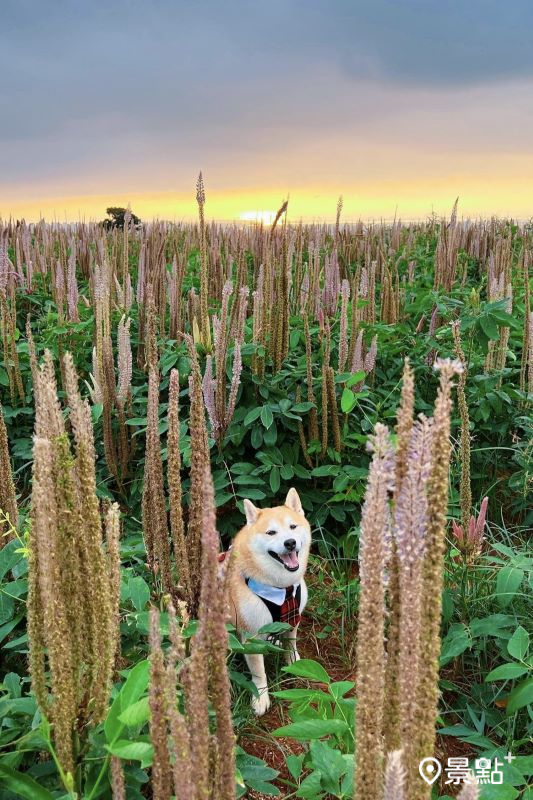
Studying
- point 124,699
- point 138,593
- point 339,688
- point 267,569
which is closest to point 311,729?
point 339,688

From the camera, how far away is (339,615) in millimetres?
2959

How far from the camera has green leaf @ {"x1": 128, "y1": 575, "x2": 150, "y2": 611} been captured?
6.21ft

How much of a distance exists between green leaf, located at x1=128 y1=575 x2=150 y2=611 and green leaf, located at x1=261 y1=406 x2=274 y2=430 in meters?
1.41

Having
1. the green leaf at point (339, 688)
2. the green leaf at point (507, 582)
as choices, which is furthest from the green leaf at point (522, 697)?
the green leaf at point (339, 688)

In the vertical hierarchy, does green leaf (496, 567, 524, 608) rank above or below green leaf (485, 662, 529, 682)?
above

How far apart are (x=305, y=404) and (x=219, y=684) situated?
103 inches

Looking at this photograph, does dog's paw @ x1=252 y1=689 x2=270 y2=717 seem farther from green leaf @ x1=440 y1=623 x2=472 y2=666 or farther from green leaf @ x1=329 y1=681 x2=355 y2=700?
green leaf @ x1=329 y1=681 x2=355 y2=700

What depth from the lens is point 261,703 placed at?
2.34m

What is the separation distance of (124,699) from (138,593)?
2.47 feet

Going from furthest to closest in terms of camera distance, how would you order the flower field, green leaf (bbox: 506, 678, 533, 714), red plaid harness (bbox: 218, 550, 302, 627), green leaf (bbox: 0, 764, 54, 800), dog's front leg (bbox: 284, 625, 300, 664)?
dog's front leg (bbox: 284, 625, 300, 664) < red plaid harness (bbox: 218, 550, 302, 627) < green leaf (bbox: 506, 678, 533, 714) < green leaf (bbox: 0, 764, 54, 800) < the flower field

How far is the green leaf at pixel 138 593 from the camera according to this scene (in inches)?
74.5

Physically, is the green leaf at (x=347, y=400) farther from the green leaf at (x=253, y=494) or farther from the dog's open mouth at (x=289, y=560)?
the dog's open mouth at (x=289, y=560)

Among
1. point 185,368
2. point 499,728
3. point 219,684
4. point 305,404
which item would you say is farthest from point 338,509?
point 219,684

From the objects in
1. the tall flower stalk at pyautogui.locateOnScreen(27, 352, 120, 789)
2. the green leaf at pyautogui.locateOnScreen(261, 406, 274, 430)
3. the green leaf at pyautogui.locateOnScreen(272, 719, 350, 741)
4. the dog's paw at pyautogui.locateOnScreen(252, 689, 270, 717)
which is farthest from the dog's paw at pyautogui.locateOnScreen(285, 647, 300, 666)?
the tall flower stalk at pyautogui.locateOnScreen(27, 352, 120, 789)
